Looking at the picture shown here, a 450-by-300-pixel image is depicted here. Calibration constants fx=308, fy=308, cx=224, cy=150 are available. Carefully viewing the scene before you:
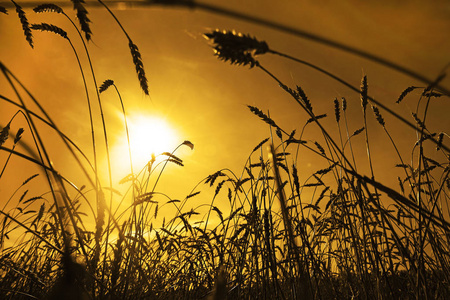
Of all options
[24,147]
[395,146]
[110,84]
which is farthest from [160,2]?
[395,146]

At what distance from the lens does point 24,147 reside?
876 mm

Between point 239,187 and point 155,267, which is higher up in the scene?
point 239,187

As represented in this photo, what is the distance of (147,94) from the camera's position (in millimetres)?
1304

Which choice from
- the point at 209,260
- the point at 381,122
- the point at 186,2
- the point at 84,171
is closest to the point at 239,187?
the point at 209,260

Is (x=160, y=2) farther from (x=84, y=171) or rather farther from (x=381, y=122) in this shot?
(x=381, y=122)

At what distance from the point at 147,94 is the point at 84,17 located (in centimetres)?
37

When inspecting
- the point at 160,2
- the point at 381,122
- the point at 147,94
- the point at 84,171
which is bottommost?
the point at 160,2

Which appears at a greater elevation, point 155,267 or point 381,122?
point 381,122

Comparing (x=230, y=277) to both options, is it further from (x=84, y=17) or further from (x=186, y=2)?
(x=186, y=2)

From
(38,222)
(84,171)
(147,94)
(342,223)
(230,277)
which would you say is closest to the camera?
(84,171)

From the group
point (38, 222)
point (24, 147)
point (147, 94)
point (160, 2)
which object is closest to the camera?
point (160, 2)

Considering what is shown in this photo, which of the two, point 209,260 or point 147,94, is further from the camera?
point 209,260

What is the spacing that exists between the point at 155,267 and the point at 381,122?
2132 millimetres

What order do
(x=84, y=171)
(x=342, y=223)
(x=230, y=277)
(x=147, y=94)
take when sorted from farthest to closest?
(x=230, y=277), (x=342, y=223), (x=147, y=94), (x=84, y=171)
